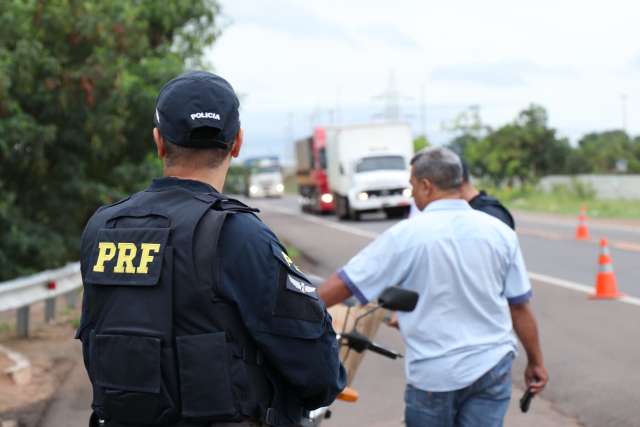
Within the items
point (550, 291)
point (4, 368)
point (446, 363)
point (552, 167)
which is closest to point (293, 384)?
point (446, 363)

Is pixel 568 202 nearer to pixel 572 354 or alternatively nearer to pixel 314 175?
pixel 314 175

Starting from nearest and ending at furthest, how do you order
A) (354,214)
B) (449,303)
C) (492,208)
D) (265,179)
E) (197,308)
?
(197,308) < (449,303) < (492,208) < (354,214) < (265,179)

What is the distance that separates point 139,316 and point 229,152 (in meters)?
0.51

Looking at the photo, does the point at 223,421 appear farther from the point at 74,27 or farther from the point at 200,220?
the point at 74,27

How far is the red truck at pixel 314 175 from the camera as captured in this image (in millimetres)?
40094

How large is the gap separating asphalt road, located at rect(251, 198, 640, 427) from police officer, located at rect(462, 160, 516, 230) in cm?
207

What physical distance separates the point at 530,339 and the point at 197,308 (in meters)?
2.34

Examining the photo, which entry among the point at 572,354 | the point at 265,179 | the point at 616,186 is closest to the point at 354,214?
the point at 616,186

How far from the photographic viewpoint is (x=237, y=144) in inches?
112

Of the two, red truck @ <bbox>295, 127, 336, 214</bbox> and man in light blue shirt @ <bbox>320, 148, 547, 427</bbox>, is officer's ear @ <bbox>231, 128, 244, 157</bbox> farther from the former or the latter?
red truck @ <bbox>295, 127, 336, 214</bbox>

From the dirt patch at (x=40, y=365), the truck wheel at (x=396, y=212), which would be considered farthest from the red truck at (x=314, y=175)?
the dirt patch at (x=40, y=365)

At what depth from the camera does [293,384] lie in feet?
8.72

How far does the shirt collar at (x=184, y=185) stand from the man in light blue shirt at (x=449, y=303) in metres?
1.55

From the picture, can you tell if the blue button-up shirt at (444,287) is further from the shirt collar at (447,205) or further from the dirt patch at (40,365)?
the dirt patch at (40,365)
